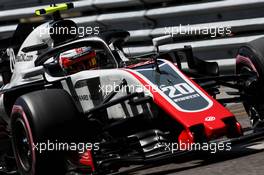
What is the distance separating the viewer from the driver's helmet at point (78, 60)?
7.34 metres

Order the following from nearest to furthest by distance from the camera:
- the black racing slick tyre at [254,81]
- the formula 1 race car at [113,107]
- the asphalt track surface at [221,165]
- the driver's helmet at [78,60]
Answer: the asphalt track surface at [221,165]
the formula 1 race car at [113,107]
the black racing slick tyre at [254,81]
the driver's helmet at [78,60]

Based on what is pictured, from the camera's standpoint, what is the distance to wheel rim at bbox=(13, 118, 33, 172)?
654 cm

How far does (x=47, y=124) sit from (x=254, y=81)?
2.11 m

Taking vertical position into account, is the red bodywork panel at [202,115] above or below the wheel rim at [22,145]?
above

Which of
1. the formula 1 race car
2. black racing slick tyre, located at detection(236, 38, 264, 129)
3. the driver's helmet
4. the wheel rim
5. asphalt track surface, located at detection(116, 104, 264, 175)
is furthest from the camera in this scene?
the driver's helmet

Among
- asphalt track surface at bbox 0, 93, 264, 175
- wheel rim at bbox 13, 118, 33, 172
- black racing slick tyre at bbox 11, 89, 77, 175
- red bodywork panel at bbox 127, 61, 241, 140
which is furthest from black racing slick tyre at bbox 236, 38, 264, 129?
wheel rim at bbox 13, 118, 33, 172

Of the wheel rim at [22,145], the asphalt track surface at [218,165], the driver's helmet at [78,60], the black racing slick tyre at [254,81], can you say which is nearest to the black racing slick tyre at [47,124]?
the wheel rim at [22,145]

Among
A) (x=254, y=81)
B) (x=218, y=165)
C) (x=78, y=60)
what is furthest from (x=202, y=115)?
(x=78, y=60)

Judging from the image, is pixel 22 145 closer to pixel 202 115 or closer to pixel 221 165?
pixel 202 115

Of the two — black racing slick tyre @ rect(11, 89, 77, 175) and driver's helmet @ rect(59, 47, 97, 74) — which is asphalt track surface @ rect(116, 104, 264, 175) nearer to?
black racing slick tyre @ rect(11, 89, 77, 175)

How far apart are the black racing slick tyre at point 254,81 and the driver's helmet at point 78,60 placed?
4.89 ft

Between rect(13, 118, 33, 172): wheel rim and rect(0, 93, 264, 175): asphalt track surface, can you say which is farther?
rect(13, 118, 33, 172): wheel rim

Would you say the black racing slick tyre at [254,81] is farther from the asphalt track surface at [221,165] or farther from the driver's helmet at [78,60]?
the driver's helmet at [78,60]

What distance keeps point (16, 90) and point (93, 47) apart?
91 cm
